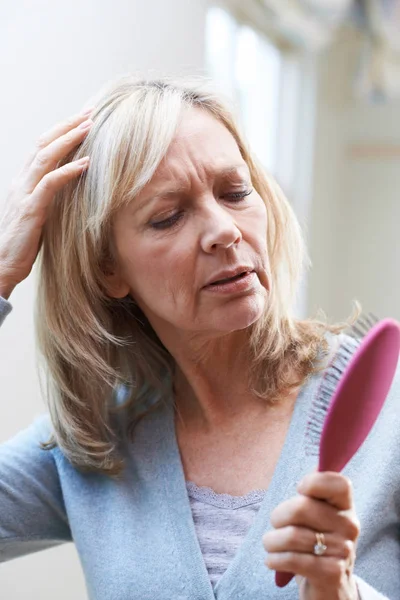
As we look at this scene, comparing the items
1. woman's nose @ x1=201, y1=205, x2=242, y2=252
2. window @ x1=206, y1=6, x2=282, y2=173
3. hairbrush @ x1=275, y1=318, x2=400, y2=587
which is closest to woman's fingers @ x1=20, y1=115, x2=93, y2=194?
woman's nose @ x1=201, y1=205, x2=242, y2=252

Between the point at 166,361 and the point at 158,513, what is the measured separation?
0.26 metres

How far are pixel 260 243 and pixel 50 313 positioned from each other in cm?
34

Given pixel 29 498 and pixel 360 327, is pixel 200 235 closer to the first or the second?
pixel 360 327

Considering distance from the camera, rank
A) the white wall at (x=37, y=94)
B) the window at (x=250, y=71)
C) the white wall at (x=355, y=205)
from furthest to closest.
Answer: the white wall at (x=355, y=205)
the window at (x=250, y=71)
the white wall at (x=37, y=94)

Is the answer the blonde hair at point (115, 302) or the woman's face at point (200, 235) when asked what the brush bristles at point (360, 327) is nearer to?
the blonde hair at point (115, 302)

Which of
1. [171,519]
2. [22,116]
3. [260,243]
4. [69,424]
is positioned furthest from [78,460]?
[22,116]

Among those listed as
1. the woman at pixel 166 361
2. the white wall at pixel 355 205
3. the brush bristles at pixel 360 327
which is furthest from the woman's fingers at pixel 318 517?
the white wall at pixel 355 205

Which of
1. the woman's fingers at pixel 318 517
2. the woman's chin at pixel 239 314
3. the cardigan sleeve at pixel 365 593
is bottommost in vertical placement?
the cardigan sleeve at pixel 365 593

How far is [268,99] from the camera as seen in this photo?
360cm

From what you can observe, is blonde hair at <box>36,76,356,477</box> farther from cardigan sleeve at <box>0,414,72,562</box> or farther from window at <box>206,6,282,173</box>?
window at <box>206,6,282,173</box>

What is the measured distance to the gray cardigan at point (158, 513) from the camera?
1.08 m

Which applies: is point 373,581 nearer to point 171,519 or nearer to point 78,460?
point 171,519

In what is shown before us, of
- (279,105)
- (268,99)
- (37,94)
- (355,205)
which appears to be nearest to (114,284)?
(37,94)

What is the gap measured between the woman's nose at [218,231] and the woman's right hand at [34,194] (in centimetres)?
21
